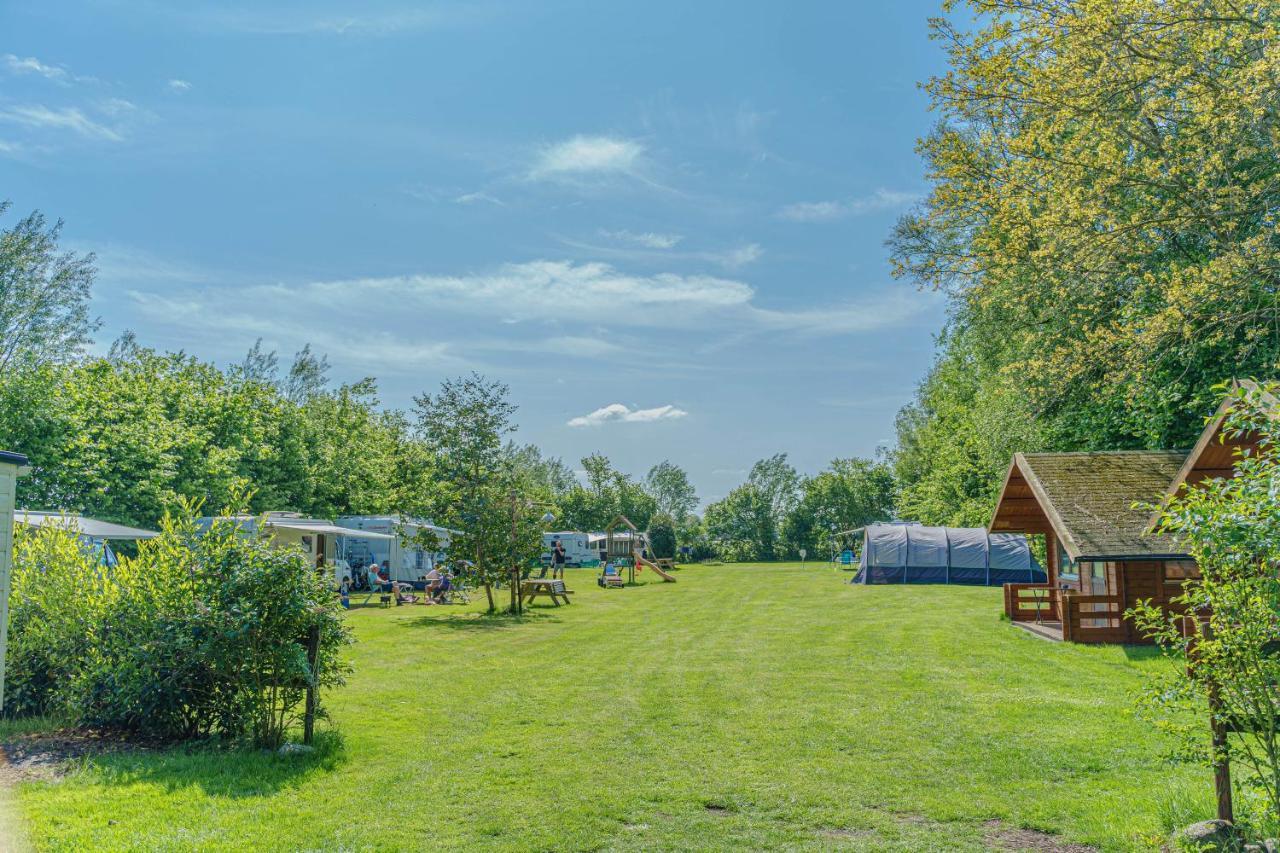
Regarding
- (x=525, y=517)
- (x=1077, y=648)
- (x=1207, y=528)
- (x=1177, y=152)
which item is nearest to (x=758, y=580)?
(x=525, y=517)

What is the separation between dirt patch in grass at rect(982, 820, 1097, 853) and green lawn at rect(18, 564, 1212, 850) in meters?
0.07

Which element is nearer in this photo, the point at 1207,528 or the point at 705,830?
the point at 1207,528

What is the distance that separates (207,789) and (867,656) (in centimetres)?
1029

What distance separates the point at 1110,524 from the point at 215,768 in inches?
549

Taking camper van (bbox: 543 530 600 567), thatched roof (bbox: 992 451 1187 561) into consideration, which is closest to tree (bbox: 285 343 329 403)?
camper van (bbox: 543 530 600 567)

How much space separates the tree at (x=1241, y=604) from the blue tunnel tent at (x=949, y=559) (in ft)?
98.3

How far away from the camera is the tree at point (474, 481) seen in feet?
70.4

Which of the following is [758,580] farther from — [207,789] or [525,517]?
[207,789]

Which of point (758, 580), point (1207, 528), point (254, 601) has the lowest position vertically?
point (758, 580)

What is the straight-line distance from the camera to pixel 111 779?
22.9 ft

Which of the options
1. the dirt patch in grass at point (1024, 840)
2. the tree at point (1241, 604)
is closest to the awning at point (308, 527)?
the dirt patch in grass at point (1024, 840)

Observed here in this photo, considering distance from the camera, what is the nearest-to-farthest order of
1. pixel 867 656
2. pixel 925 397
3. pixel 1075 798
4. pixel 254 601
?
1. pixel 1075 798
2. pixel 254 601
3. pixel 867 656
4. pixel 925 397

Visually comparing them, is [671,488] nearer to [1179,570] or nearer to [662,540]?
[662,540]

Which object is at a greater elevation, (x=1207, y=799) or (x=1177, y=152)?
(x=1177, y=152)
